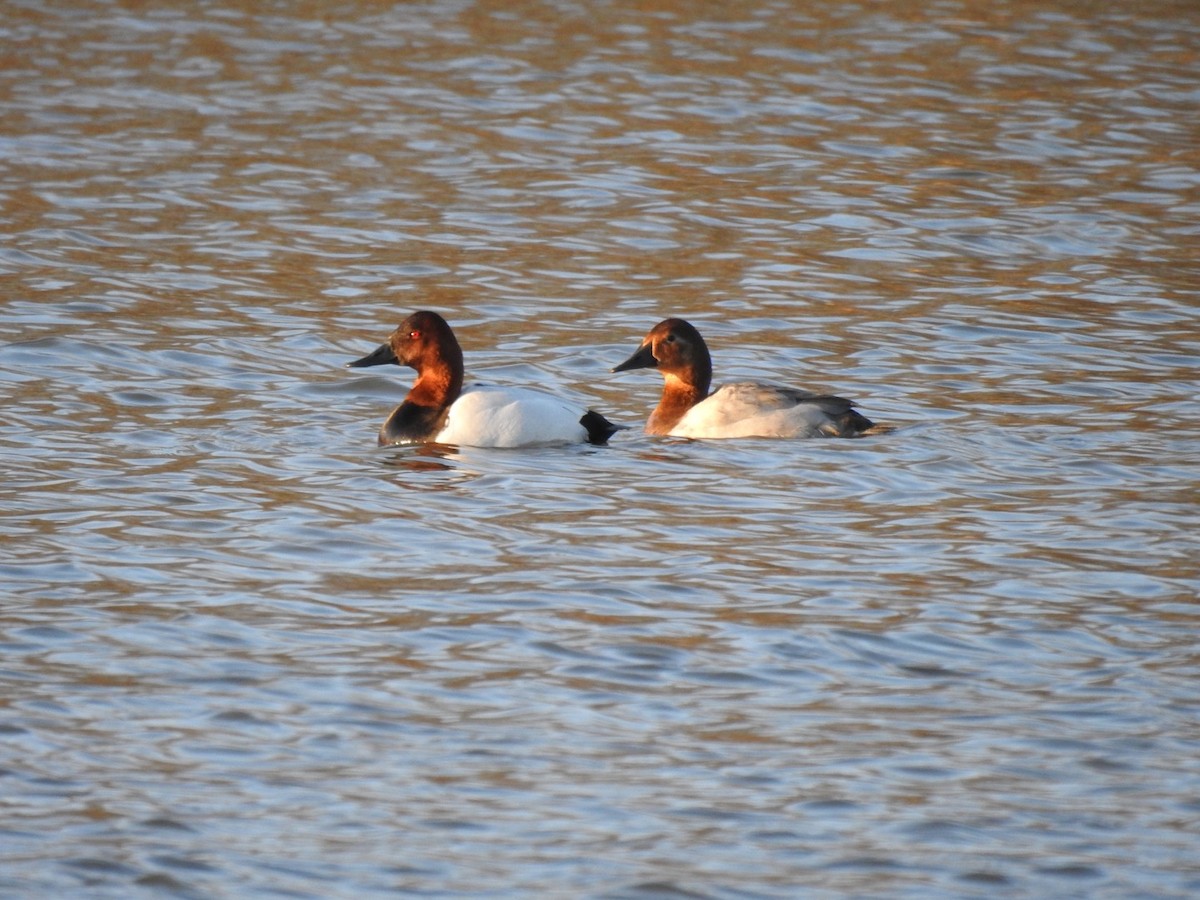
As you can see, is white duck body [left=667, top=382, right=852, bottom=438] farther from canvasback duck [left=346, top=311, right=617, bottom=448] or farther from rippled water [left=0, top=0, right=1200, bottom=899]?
canvasback duck [left=346, top=311, right=617, bottom=448]

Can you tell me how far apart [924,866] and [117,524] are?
14.4 feet

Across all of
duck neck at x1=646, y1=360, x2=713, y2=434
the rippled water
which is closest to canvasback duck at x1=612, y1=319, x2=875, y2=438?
duck neck at x1=646, y1=360, x2=713, y2=434

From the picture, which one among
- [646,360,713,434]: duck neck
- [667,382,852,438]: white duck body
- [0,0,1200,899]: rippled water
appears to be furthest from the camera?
[646,360,713,434]: duck neck

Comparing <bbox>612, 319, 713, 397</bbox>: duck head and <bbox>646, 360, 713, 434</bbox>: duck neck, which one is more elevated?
<bbox>612, 319, 713, 397</bbox>: duck head

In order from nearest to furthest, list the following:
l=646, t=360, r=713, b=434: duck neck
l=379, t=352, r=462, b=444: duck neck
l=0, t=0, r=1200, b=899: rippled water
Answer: l=0, t=0, r=1200, b=899: rippled water < l=379, t=352, r=462, b=444: duck neck < l=646, t=360, r=713, b=434: duck neck

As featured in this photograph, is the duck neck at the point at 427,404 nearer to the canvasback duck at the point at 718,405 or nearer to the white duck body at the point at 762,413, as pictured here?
the canvasback duck at the point at 718,405

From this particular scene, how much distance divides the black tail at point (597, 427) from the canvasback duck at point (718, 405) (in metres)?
0.41

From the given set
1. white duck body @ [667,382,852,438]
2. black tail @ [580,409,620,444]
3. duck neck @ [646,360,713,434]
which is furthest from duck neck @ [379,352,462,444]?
white duck body @ [667,382,852,438]

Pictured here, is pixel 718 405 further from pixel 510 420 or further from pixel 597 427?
pixel 510 420

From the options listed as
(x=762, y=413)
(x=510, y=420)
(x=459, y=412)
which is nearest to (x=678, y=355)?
(x=762, y=413)

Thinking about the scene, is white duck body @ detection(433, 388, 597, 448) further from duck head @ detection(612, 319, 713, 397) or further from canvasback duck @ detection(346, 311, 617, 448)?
duck head @ detection(612, 319, 713, 397)

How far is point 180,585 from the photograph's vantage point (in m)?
7.75

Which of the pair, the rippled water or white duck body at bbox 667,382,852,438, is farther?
white duck body at bbox 667,382,852,438

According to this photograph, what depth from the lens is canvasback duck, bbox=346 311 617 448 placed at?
10.2 metres
